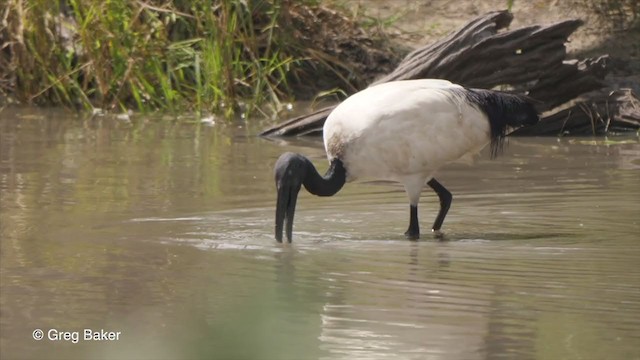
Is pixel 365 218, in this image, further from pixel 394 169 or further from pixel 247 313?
pixel 247 313

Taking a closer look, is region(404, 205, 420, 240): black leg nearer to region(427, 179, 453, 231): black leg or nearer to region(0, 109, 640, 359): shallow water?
region(0, 109, 640, 359): shallow water

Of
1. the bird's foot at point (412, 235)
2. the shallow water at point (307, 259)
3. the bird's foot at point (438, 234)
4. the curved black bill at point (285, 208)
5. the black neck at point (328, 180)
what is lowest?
the bird's foot at point (438, 234)

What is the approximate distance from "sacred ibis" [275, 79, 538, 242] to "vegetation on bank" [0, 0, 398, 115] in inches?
156

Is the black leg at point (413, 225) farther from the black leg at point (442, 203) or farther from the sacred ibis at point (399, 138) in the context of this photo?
the black leg at point (442, 203)

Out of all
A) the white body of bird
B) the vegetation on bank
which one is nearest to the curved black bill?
the white body of bird

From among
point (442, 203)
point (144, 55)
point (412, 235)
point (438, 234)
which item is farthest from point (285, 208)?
point (144, 55)

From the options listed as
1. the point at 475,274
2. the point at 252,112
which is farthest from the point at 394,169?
the point at 252,112

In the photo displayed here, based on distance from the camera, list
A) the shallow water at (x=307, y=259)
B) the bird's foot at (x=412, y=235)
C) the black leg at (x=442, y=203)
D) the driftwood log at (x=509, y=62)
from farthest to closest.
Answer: the driftwood log at (x=509, y=62) → the black leg at (x=442, y=203) → the bird's foot at (x=412, y=235) → the shallow water at (x=307, y=259)

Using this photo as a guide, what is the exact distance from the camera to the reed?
10477 millimetres

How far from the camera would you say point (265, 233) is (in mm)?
6219

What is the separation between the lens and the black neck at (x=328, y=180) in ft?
20.9

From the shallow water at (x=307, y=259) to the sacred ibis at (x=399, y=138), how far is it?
8.7 inches

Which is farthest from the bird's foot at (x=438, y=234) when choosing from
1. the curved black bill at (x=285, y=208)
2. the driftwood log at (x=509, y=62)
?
the driftwood log at (x=509, y=62)

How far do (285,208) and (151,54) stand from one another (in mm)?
4881
